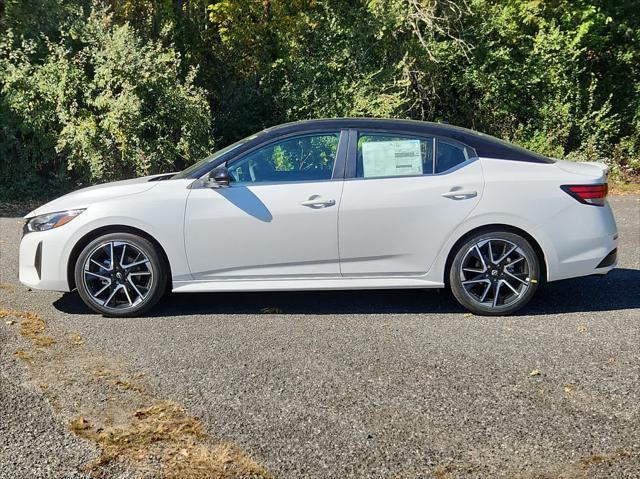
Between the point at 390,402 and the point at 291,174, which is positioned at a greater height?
the point at 291,174

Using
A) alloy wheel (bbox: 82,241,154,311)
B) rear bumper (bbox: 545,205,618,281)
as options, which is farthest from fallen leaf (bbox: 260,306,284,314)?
rear bumper (bbox: 545,205,618,281)

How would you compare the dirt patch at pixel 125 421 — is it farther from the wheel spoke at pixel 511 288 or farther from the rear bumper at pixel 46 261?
the wheel spoke at pixel 511 288

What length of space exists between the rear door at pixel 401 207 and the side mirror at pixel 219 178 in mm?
924

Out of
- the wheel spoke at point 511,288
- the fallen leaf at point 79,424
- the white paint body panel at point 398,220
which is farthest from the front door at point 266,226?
the fallen leaf at point 79,424

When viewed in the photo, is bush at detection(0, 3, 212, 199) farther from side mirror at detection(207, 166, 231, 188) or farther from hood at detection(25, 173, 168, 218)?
side mirror at detection(207, 166, 231, 188)

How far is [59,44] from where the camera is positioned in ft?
43.8

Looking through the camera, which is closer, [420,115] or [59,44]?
[59,44]

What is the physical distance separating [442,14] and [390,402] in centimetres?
1259

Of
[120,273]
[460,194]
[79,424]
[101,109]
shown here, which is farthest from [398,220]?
[101,109]

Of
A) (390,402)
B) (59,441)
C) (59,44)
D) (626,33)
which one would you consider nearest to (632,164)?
(626,33)

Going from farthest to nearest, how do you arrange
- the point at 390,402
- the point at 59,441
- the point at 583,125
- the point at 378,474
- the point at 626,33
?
1. the point at 626,33
2. the point at 583,125
3. the point at 390,402
4. the point at 59,441
5. the point at 378,474

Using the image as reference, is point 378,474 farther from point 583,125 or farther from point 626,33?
point 626,33

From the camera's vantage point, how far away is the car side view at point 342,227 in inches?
230

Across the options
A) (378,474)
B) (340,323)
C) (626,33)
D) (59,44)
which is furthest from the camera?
(626,33)
